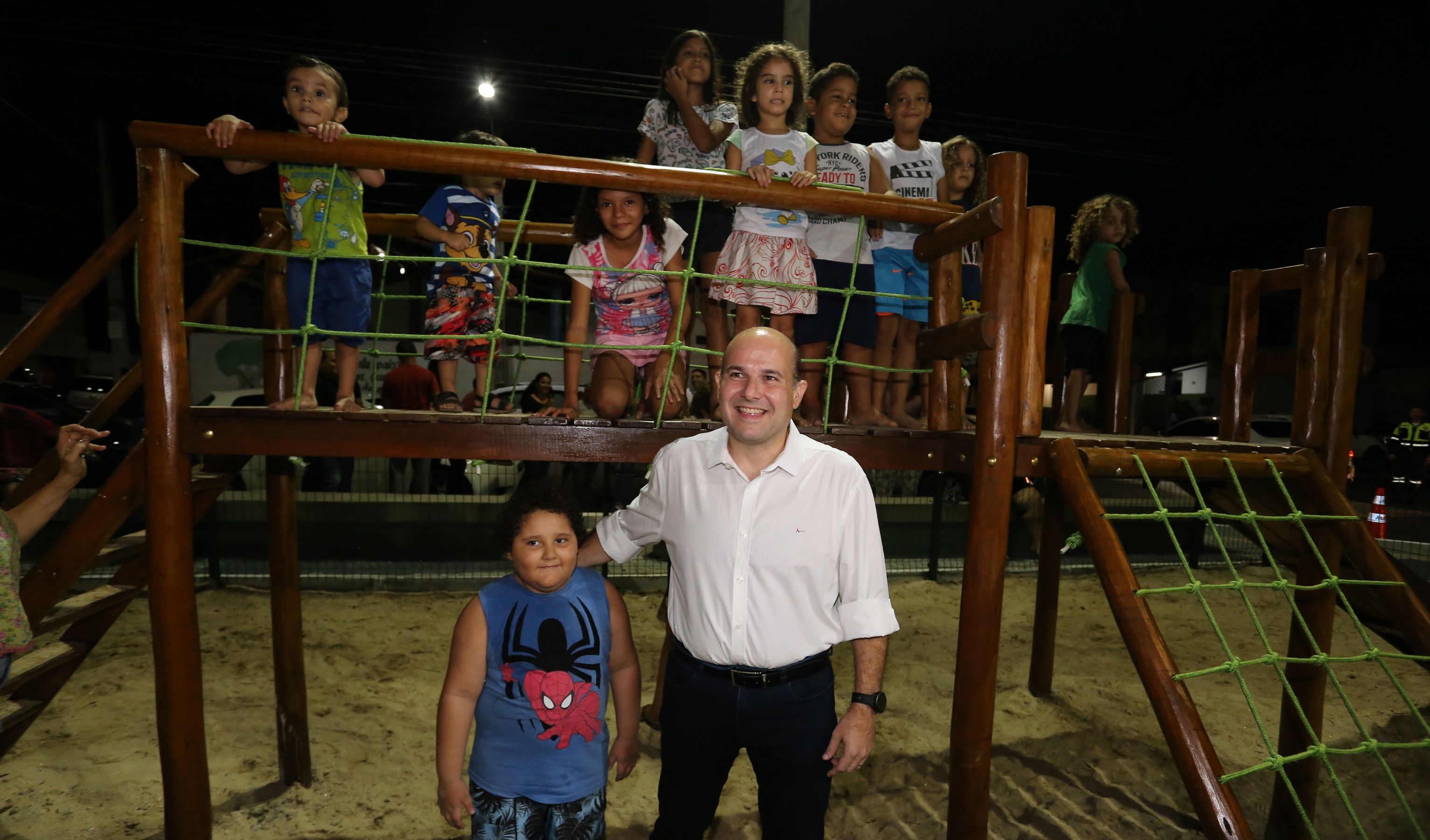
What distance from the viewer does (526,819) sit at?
1866 mm

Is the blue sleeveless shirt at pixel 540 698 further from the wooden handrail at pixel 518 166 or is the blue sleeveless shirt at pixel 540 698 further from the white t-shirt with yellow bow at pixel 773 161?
the white t-shirt with yellow bow at pixel 773 161

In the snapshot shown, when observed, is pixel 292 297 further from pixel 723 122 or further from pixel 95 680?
pixel 95 680

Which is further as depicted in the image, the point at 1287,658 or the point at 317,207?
the point at 317,207

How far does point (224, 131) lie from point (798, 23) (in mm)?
4546

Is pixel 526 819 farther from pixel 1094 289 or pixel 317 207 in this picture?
pixel 1094 289

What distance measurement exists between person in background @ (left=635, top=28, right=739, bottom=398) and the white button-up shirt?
154 centimetres

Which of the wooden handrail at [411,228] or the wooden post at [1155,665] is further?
the wooden handrail at [411,228]

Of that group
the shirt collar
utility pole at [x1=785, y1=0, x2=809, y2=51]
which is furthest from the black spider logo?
utility pole at [x1=785, y1=0, x2=809, y2=51]

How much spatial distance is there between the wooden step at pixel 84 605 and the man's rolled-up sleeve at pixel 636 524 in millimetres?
1883

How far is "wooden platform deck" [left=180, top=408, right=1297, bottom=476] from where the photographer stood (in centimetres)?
241

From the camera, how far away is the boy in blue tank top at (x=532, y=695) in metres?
1.85

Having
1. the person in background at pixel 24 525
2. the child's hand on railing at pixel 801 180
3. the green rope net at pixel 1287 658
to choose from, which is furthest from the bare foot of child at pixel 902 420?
the person in background at pixel 24 525

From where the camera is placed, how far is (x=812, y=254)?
11.5 feet

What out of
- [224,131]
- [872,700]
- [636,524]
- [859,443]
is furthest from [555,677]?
[224,131]
